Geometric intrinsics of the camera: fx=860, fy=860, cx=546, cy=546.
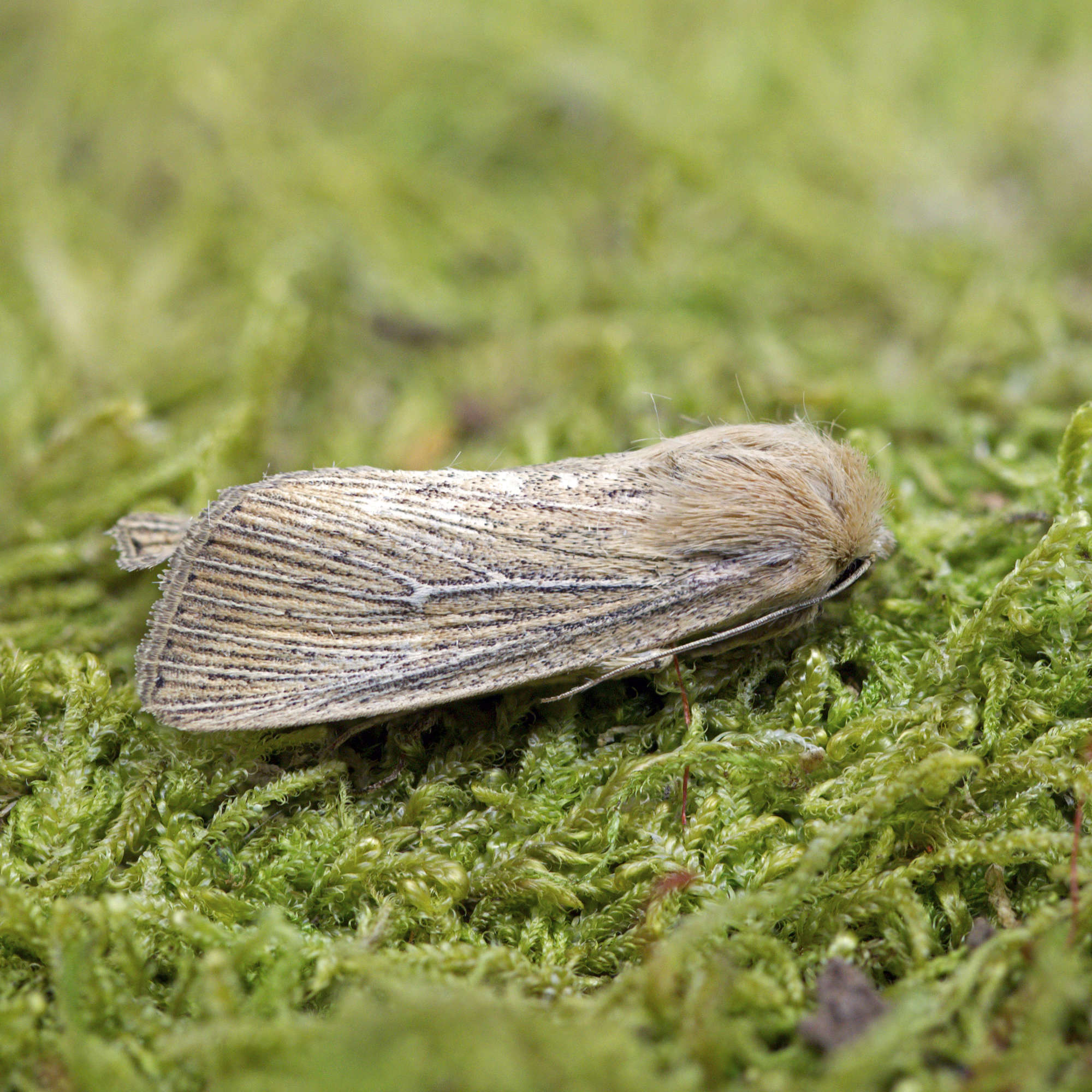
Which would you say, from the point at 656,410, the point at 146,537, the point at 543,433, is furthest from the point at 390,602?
the point at 656,410

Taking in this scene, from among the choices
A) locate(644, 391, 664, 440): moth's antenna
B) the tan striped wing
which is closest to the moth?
the tan striped wing

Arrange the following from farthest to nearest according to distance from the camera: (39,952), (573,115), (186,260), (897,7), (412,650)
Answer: (897,7) → (573,115) → (186,260) → (412,650) → (39,952)

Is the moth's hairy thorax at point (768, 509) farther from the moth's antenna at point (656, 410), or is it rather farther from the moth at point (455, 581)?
the moth's antenna at point (656, 410)

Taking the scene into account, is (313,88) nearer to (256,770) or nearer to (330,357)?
(330,357)

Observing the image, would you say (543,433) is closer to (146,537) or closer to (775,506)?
(775,506)

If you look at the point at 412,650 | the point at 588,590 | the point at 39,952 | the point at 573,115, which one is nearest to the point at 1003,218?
the point at 573,115

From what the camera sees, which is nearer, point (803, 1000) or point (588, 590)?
point (803, 1000)

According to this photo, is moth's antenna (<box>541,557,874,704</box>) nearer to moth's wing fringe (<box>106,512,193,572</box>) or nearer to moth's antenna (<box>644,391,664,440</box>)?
moth's antenna (<box>644,391,664,440</box>)

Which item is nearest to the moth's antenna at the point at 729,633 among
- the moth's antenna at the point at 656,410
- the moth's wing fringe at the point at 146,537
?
the moth's antenna at the point at 656,410
